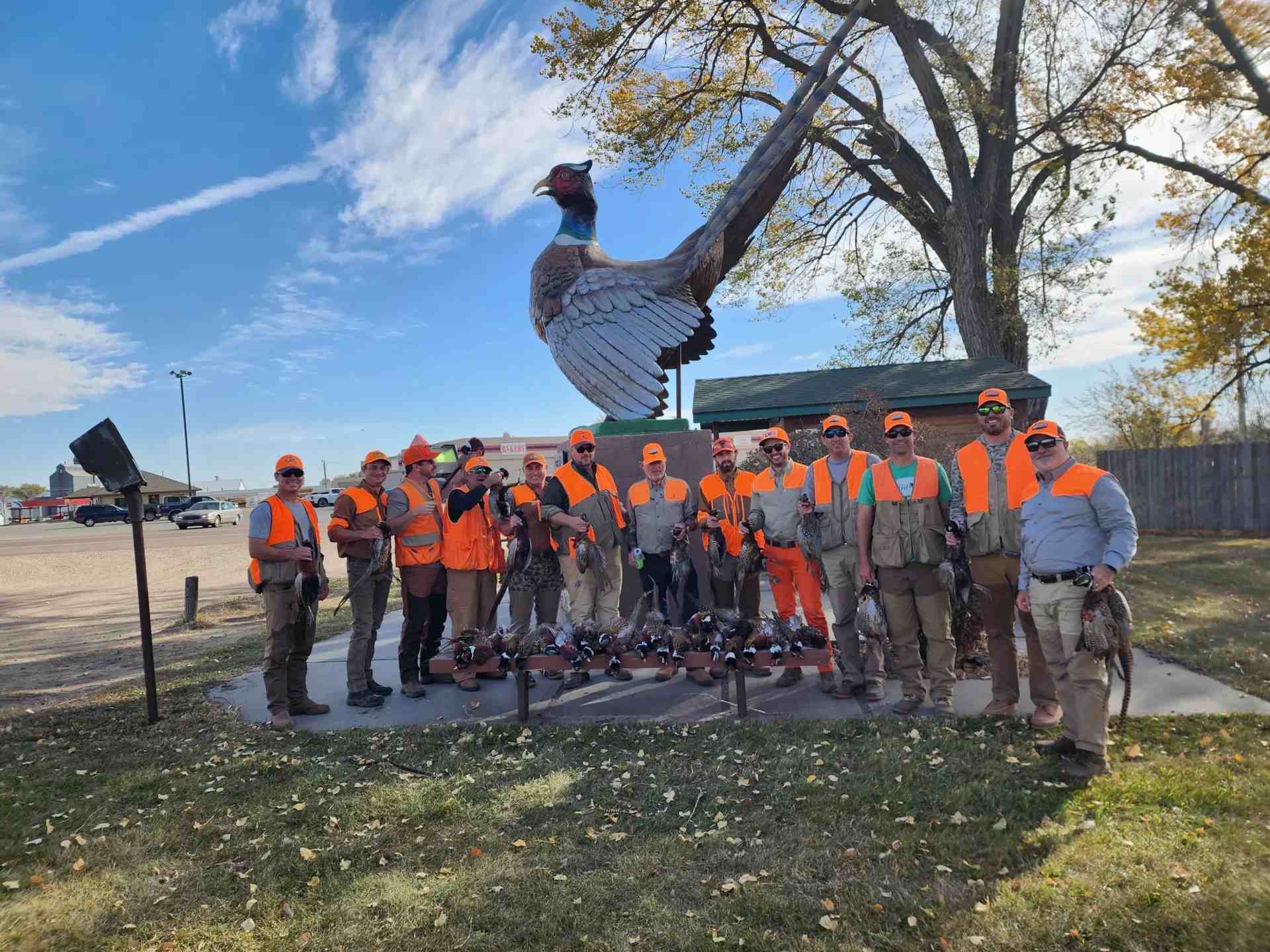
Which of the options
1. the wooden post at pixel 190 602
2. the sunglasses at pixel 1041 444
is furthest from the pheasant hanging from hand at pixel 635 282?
the wooden post at pixel 190 602

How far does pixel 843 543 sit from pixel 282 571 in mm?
4168

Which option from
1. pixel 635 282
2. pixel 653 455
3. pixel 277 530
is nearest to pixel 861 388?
pixel 635 282

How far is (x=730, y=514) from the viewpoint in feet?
19.1

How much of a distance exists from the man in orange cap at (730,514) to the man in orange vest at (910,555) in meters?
1.04

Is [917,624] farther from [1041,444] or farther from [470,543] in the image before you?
[470,543]

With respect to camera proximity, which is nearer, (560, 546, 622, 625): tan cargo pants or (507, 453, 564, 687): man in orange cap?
(560, 546, 622, 625): tan cargo pants

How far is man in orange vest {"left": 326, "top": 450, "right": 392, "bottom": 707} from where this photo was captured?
5488 millimetres

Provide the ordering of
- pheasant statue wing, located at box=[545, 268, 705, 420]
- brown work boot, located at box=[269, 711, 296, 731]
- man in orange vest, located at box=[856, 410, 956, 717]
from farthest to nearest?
pheasant statue wing, located at box=[545, 268, 705, 420] → brown work boot, located at box=[269, 711, 296, 731] → man in orange vest, located at box=[856, 410, 956, 717]

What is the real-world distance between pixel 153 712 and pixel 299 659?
1.19 meters

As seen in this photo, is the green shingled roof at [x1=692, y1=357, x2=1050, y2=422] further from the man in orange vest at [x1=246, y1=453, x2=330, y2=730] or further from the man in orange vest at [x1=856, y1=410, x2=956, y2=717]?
the man in orange vest at [x1=246, y1=453, x2=330, y2=730]

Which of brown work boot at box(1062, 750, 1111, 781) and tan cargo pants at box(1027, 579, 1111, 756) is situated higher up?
tan cargo pants at box(1027, 579, 1111, 756)

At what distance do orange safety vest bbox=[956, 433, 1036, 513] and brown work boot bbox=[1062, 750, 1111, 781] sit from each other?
1.46 metres

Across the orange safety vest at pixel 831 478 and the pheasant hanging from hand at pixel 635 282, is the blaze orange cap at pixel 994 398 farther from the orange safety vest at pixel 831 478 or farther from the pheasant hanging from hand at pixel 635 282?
the pheasant hanging from hand at pixel 635 282

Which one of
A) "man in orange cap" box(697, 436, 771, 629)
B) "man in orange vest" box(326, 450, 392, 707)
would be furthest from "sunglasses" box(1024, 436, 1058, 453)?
"man in orange vest" box(326, 450, 392, 707)
